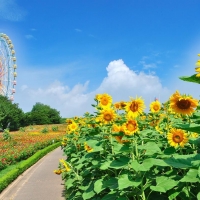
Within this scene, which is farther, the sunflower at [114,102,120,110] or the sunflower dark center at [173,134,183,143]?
the sunflower at [114,102,120,110]

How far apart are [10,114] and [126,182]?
139ft

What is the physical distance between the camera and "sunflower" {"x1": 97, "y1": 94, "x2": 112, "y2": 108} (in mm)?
3574

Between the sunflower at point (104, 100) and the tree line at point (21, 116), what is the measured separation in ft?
105

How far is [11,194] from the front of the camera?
8750 millimetres

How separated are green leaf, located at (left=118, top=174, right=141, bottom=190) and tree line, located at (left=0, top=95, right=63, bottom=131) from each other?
32848 millimetres

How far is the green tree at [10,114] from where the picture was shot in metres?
41.2

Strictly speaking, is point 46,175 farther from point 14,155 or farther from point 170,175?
point 170,175

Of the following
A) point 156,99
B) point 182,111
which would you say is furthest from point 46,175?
point 182,111

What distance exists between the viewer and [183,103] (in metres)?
2.31

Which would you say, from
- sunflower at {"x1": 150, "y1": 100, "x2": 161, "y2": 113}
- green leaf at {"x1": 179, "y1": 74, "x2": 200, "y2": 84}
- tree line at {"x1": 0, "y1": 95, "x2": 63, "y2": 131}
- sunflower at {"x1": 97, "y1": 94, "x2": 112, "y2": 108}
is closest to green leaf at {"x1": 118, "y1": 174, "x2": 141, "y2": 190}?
sunflower at {"x1": 97, "y1": 94, "x2": 112, "y2": 108}

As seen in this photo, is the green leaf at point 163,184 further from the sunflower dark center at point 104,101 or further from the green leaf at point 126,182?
the sunflower dark center at point 104,101

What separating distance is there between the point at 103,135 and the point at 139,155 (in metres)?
0.87

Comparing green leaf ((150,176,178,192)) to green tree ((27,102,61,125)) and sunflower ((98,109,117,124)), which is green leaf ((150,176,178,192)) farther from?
green tree ((27,102,61,125))

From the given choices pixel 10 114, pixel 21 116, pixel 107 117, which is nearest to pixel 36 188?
pixel 107 117
